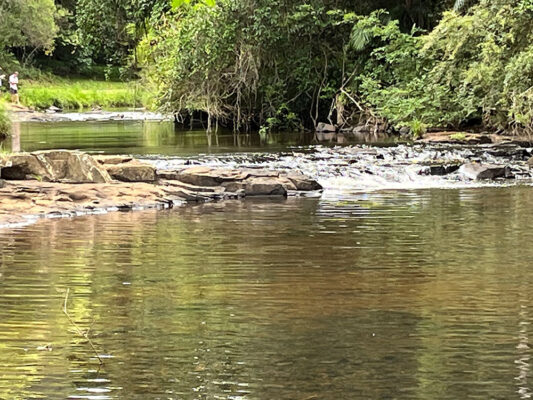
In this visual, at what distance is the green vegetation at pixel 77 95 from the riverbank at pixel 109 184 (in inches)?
1057

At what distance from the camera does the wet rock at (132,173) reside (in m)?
15.4

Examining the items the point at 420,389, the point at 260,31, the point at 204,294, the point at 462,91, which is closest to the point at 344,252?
the point at 204,294

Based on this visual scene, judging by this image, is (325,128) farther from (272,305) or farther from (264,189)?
(272,305)

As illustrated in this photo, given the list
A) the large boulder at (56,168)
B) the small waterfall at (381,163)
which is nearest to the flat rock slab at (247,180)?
the small waterfall at (381,163)

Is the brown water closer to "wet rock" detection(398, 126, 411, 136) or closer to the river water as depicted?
the river water

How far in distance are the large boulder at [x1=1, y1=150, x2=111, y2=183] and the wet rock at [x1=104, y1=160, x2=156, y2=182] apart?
30cm

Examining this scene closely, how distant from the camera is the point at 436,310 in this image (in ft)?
23.2

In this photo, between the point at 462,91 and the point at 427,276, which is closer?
the point at 427,276

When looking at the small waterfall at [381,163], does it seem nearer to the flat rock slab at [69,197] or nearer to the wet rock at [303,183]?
the wet rock at [303,183]

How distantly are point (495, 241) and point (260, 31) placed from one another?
1785cm

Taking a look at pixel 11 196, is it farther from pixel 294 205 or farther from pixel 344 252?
pixel 344 252

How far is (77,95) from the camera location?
1959 inches

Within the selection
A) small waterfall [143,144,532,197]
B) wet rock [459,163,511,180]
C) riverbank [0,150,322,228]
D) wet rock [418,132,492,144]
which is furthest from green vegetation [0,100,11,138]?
wet rock [459,163,511,180]

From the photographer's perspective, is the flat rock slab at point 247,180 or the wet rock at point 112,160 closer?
the flat rock slab at point 247,180
